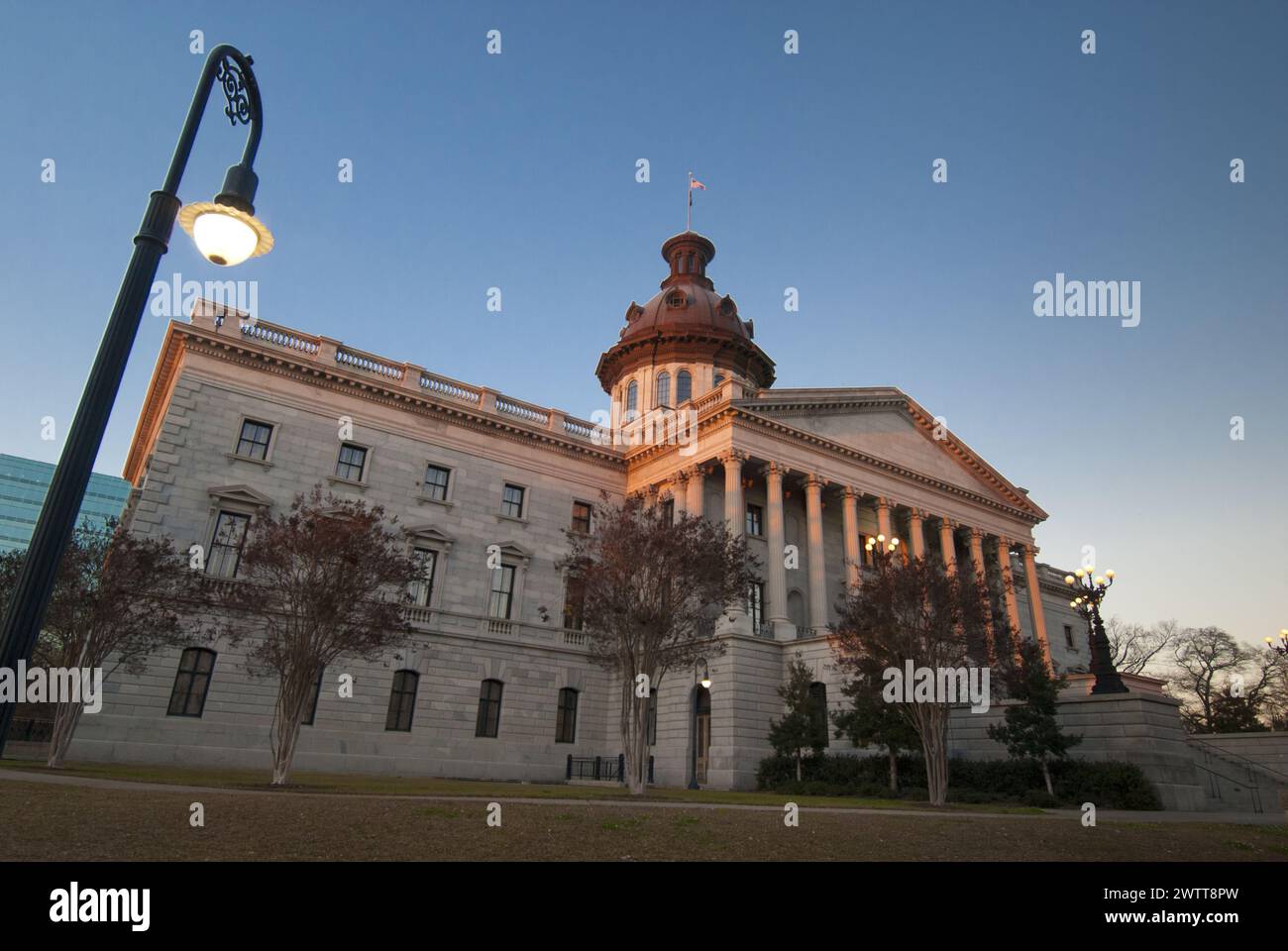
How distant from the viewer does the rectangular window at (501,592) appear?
1342 inches

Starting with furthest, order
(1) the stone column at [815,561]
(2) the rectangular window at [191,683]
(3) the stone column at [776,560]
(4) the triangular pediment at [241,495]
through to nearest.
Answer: (1) the stone column at [815,561], (3) the stone column at [776,560], (4) the triangular pediment at [241,495], (2) the rectangular window at [191,683]

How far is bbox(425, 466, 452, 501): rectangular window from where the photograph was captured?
3425 cm

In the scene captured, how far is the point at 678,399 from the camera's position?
4816 cm

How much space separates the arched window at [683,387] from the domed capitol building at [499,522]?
5.76 metres

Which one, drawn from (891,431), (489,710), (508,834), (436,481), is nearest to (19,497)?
(436,481)

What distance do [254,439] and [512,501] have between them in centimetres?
1131

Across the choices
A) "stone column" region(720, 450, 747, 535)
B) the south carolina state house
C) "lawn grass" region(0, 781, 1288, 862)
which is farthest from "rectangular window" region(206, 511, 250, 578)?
"stone column" region(720, 450, 747, 535)

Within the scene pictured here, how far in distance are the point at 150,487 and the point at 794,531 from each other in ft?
93.3

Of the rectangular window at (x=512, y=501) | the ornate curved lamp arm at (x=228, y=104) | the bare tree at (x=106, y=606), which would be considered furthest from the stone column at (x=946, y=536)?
the ornate curved lamp arm at (x=228, y=104)

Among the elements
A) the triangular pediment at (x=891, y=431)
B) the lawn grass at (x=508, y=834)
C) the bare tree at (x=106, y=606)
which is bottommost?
the lawn grass at (x=508, y=834)

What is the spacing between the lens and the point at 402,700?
30.6 meters

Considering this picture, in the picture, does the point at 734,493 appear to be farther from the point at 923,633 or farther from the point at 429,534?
the point at 923,633

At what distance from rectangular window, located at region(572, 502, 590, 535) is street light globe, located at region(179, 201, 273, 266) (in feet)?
106

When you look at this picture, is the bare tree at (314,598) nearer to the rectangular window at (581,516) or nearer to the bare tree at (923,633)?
the bare tree at (923,633)
